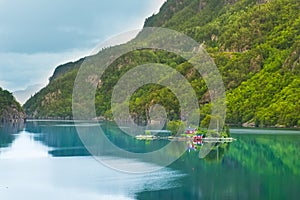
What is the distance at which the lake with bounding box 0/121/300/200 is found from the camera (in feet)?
138

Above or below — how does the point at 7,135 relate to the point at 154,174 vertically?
above

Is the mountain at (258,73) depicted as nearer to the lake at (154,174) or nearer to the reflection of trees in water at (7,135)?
the reflection of trees in water at (7,135)

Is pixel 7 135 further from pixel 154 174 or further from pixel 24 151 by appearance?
pixel 154 174

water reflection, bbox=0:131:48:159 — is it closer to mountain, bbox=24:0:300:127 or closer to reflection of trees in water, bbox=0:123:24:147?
reflection of trees in water, bbox=0:123:24:147

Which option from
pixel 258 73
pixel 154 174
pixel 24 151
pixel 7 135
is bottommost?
pixel 154 174

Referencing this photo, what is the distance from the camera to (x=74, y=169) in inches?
2184

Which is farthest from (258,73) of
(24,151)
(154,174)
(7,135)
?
(154,174)

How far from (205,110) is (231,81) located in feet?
85.4

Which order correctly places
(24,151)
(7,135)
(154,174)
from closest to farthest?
(154,174)
(24,151)
(7,135)

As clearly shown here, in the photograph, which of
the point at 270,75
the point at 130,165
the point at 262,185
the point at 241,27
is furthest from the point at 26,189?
the point at 241,27

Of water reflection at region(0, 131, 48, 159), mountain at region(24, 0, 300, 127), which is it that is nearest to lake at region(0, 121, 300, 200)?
water reflection at region(0, 131, 48, 159)

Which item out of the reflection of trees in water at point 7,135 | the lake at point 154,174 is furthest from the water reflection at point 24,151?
the reflection of trees in water at point 7,135

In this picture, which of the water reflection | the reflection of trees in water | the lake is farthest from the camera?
the reflection of trees in water

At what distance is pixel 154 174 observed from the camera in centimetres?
5131
